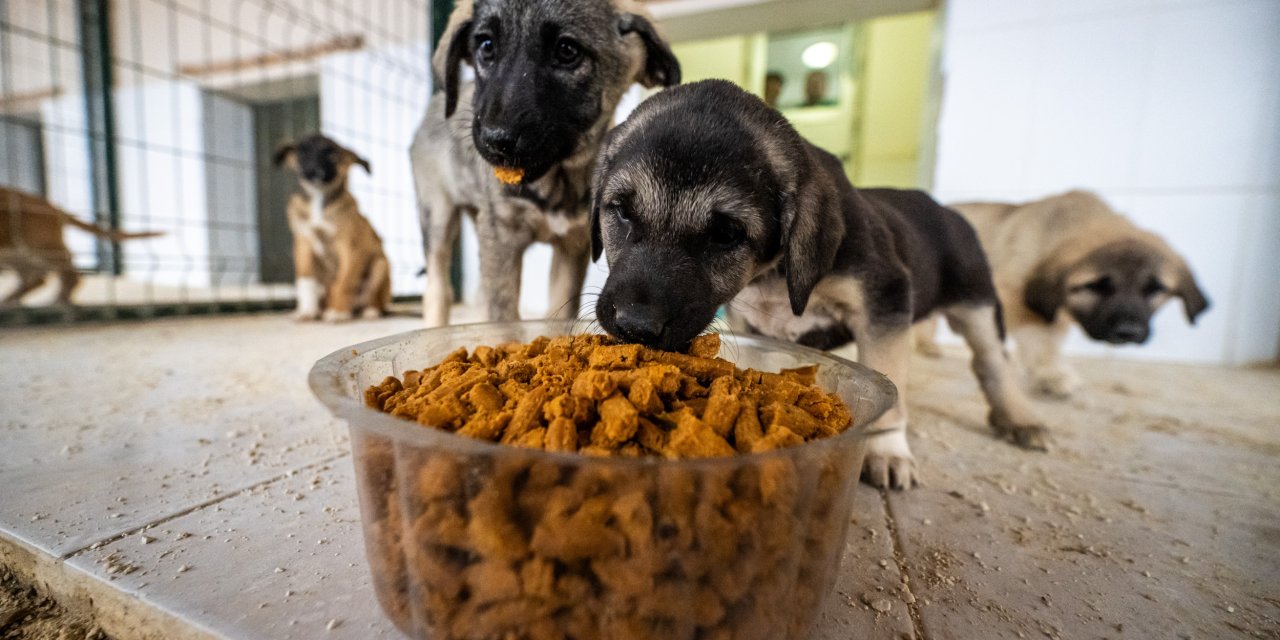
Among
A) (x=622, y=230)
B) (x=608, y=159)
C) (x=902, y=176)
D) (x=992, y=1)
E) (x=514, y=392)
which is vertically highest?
(x=992, y=1)

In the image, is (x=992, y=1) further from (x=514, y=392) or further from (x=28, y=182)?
(x=28, y=182)

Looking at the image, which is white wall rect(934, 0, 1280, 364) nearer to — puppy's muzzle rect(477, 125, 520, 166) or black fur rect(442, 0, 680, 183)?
black fur rect(442, 0, 680, 183)

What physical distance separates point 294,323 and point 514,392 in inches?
182

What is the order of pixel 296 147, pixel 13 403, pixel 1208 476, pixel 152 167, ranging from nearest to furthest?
pixel 1208 476 → pixel 13 403 → pixel 296 147 → pixel 152 167

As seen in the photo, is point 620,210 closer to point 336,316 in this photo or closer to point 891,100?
point 336,316

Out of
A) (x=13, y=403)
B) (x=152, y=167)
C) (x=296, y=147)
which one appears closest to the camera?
(x=13, y=403)

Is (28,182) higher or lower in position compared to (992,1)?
lower

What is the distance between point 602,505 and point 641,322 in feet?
1.68

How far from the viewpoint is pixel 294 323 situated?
188 inches

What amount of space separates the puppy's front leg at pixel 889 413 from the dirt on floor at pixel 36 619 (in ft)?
5.56

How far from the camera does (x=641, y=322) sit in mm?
1160

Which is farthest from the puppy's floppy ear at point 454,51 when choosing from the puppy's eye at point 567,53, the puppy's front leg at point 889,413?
the puppy's front leg at point 889,413

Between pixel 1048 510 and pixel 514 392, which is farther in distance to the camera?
pixel 1048 510

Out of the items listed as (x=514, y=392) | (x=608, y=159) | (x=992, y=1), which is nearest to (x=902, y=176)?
(x=992, y=1)
